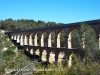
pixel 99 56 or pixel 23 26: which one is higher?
pixel 23 26

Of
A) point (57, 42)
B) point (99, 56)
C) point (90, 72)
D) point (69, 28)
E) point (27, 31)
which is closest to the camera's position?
point (90, 72)

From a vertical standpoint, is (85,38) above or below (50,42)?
above

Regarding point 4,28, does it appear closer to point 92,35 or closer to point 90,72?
point 92,35

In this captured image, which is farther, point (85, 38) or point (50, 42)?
point (50, 42)

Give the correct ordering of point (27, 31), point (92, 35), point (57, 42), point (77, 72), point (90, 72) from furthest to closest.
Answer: point (27, 31)
point (57, 42)
point (92, 35)
point (77, 72)
point (90, 72)

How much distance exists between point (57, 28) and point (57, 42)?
2493 mm

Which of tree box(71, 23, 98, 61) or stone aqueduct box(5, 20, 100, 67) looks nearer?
tree box(71, 23, 98, 61)

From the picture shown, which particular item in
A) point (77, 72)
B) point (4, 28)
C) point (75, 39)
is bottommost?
point (77, 72)

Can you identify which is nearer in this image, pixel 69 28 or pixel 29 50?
pixel 69 28

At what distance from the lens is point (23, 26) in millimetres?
86938

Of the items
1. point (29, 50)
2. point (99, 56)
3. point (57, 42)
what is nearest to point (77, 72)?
point (99, 56)

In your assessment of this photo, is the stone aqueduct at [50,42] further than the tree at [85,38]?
Yes

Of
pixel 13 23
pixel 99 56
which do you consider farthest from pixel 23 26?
pixel 99 56

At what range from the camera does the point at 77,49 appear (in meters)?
28.3
